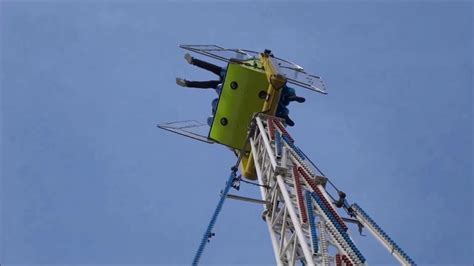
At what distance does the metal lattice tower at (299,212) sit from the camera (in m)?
12.5

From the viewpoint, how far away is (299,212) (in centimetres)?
1455

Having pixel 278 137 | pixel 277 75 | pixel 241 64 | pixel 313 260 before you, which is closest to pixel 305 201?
pixel 313 260

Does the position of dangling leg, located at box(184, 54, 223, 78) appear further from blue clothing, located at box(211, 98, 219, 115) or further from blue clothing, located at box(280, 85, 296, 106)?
blue clothing, located at box(280, 85, 296, 106)

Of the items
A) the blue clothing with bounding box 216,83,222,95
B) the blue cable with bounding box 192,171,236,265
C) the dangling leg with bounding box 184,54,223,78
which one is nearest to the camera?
the blue cable with bounding box 192,171,236,265

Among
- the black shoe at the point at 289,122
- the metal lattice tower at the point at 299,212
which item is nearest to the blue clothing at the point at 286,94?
the black shoe at the point at 289,122

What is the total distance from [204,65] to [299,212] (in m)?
9.53

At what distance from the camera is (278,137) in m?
18.1

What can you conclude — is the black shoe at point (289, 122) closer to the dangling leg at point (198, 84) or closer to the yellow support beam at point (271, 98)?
the yellow support beam at point (271, 98)

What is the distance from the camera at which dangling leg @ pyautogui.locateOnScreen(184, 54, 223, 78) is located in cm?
2250

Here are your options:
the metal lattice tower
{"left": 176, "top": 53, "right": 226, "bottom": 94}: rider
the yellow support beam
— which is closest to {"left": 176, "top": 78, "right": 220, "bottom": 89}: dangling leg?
{"left": 176, "top": 53, "right": 226, "bottom": 94}: rider

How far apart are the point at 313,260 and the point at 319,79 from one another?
36.7 feet

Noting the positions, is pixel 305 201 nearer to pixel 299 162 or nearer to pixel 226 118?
pixel 299 162

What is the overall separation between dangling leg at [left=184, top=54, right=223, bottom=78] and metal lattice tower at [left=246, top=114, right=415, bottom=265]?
3.88 m

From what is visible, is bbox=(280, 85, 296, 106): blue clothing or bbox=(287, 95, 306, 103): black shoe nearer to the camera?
bbox=(280, 85, 296, 106): blue clothing
